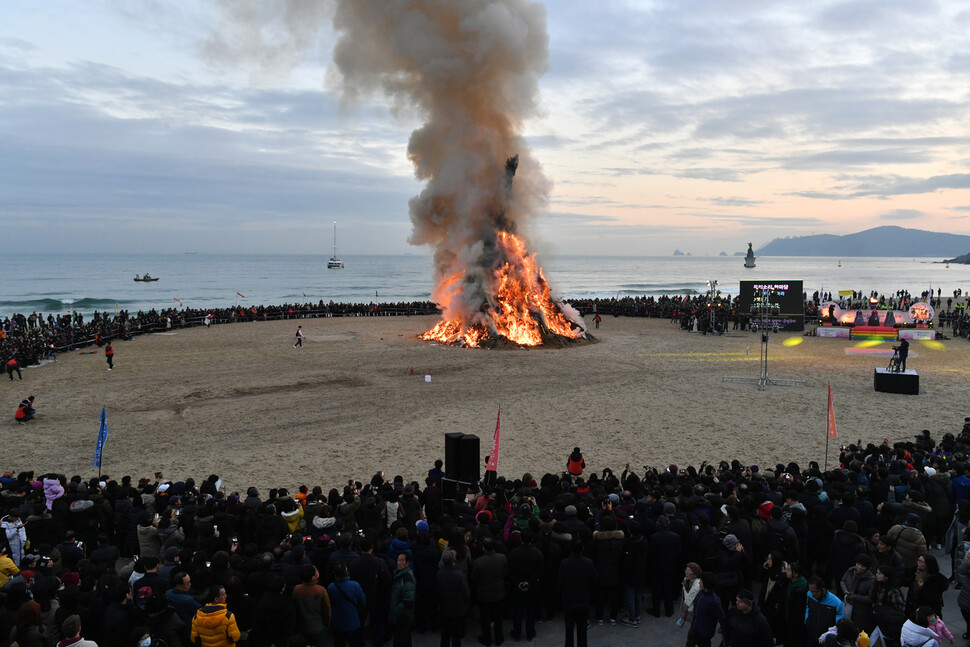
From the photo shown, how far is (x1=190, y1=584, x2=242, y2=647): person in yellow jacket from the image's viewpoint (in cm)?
579

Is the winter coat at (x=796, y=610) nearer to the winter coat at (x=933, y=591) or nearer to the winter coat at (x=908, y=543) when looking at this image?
the winter coat at (x=933, y=591)

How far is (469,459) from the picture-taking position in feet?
38.0

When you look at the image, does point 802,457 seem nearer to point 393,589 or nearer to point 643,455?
point 643,455

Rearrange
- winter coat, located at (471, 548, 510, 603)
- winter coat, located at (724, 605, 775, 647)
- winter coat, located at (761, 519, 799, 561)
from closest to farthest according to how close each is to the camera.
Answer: winter coat, located at (724, 605, 775, 647) → winter coat, located at (471, 548, 510, 603) → winter coat, located at (761, 519, 799, 561)

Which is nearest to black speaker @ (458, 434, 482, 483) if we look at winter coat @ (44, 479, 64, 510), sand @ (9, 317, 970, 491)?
sand @ (9, 317, 970, 491)

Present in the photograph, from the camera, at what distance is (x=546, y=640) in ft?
25.5

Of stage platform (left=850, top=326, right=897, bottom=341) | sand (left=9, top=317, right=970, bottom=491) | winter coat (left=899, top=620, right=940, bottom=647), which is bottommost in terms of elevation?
sand (left=9, top=317, right=970, bottom=491)

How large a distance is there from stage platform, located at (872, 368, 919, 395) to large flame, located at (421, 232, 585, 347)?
17.5 metres

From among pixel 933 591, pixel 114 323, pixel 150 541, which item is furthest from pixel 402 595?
pixel 114 323

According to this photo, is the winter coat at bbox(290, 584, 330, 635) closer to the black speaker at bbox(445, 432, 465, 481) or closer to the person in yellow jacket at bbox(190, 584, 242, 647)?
the person in yellow jacket at bbox(190, 584, 242, 647)

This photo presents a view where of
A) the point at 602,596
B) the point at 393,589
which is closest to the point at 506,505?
the point at 602,596

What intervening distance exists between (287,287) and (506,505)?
12129 centimetres

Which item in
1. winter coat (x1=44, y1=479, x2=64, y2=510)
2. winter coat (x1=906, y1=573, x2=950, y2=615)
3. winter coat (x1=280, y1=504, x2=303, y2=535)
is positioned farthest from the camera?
winter coat (x1=44, y1=479, x2=64, y2=510)

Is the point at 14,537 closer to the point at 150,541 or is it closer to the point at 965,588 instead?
the point at 150,541
